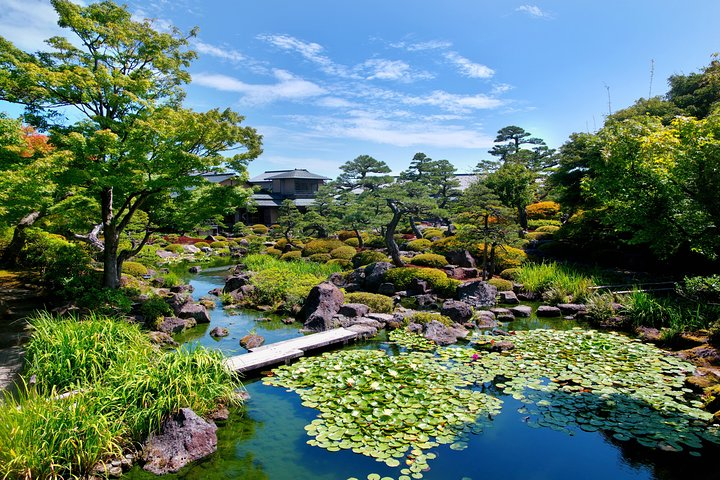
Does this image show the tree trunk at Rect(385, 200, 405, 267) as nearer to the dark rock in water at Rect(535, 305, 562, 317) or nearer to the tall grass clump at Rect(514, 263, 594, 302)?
the tall grass clump at Rect(514, 263, 594, 302)

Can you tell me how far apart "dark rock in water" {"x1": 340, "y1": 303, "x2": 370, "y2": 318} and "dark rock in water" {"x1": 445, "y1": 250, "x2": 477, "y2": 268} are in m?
7.92

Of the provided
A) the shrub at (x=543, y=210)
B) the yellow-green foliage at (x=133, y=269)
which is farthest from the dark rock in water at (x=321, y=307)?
the shrub at (x=543, y=210)

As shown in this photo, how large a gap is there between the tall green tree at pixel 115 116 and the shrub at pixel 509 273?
11693mm

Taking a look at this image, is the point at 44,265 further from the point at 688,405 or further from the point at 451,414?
the point at 688,405

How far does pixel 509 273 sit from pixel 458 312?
612cm

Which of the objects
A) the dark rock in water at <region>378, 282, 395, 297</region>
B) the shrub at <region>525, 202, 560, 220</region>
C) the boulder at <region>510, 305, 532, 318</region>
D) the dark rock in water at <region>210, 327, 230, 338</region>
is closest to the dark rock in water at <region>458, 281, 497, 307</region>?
the boulder at <region>510, 305, 532, 318</region>

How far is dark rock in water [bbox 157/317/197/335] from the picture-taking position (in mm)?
11527

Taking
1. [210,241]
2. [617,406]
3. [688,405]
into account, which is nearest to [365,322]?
[617,406]

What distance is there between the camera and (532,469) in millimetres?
5645

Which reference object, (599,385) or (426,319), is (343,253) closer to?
(426,319)

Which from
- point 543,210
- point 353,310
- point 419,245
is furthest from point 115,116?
point 543,210

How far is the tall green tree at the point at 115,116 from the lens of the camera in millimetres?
10164

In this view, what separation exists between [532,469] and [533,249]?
17.7m

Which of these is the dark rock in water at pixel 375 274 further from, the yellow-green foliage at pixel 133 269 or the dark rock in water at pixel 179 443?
the dark rock in water at pixel 179 443
